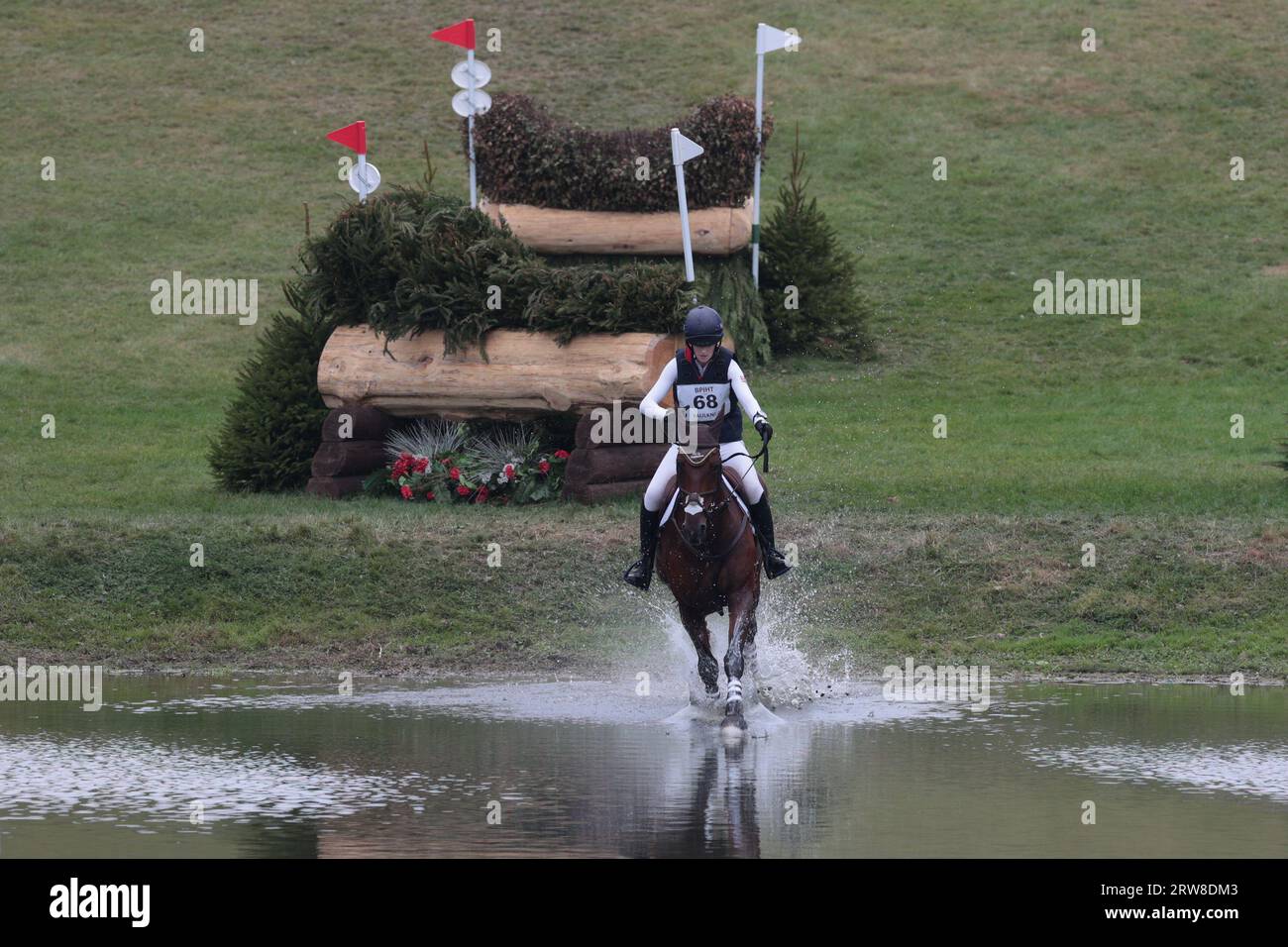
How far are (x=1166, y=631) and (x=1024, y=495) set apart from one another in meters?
4.21

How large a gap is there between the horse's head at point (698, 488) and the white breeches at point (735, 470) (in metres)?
0.78

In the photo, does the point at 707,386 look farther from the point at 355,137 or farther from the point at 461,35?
the point at 461,35

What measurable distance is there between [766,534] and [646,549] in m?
0.88

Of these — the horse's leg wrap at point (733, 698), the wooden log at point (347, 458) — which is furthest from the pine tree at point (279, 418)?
the horse's leg wrap at point (733, 698)

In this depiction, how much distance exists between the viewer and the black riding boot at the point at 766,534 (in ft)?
43.7

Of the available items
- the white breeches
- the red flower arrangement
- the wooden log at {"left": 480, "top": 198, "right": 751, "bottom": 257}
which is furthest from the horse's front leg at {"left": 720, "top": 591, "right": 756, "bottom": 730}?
the wooden log at {"left": 480, "top": 198, "right": 751, "bottom": 257}

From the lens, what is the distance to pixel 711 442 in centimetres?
1236

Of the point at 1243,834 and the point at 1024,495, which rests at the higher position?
the point at 1024,495

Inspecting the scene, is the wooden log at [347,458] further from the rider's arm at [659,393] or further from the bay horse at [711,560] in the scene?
the bay horse at [711,560]

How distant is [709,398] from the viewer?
42.8ft

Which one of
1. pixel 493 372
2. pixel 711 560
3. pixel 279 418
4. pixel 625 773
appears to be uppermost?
pixel 493 372

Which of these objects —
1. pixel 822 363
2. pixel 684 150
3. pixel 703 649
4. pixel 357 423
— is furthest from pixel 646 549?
pixel 822 363
